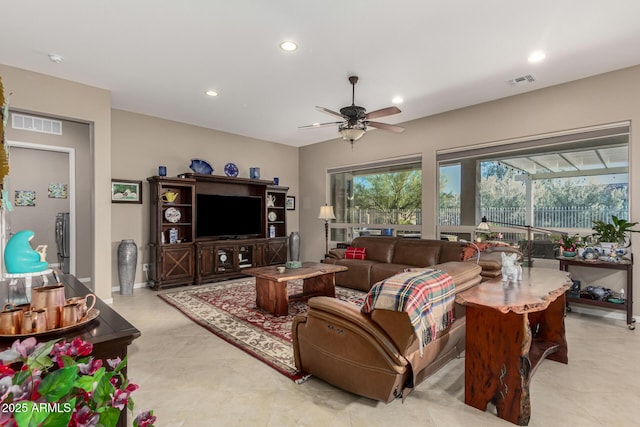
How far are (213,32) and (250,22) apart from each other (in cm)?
41

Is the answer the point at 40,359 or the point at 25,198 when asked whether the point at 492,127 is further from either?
the point at 25,198

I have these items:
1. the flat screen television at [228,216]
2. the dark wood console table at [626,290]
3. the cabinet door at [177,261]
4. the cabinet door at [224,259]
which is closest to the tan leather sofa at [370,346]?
the dark wood console table at [626,290]

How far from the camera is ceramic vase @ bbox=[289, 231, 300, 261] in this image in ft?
24.1

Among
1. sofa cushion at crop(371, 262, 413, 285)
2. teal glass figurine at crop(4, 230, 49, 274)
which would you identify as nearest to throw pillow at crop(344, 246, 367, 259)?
sofa cushion at crop(371, 262, 413, 285)

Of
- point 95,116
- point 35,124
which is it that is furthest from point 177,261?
point 35,124

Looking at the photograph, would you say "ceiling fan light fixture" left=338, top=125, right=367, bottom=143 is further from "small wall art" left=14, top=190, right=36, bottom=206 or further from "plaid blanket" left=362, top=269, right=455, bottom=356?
"small wall art" left=14, top=190, right=36, bottom=206

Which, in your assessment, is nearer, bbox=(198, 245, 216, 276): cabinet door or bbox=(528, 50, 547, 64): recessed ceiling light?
bbox=(528, 50, 547, 64): recessed ceiling light

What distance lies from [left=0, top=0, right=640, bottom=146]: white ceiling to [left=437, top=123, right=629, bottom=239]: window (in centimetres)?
81

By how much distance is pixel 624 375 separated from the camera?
2.53m

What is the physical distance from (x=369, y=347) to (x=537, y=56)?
11.5 ft

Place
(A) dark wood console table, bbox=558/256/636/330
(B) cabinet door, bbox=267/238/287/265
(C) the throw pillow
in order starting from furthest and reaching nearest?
(B) cabinet door, bbox=267/238/287/265 → (C) the throw pillow → (A) dark wood console table, bbox=558/256/636/330

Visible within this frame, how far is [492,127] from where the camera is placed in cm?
486

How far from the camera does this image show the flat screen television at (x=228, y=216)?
5.95m

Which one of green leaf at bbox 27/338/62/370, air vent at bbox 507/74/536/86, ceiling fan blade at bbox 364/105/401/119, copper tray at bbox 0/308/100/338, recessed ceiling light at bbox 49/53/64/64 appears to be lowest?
copper tray at bbox 0/308/100/338
